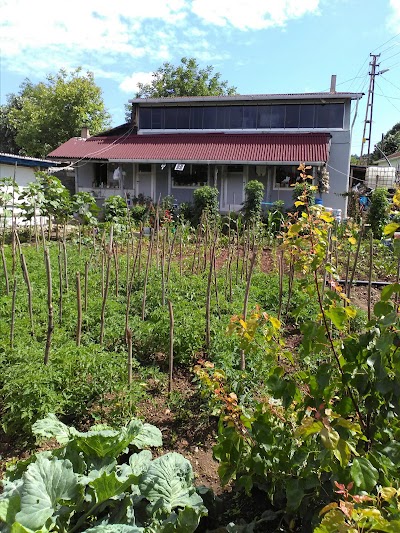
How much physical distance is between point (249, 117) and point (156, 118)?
482 cm

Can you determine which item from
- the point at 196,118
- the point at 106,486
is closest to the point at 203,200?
the point at 196,118

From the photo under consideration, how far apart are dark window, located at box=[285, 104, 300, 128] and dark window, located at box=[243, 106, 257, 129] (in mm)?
1485

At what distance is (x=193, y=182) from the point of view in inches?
853

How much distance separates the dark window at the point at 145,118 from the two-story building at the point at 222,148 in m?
0.05

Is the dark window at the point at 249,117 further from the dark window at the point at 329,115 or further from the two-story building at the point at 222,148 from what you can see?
the dark window at the point at 329,115

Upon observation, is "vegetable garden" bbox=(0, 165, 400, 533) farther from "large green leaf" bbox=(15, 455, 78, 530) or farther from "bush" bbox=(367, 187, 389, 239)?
"bush" bbox=(367, 187, 389, 239)

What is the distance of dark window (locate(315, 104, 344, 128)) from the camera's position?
1945 centimetres

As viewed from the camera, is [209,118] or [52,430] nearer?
[52,430]

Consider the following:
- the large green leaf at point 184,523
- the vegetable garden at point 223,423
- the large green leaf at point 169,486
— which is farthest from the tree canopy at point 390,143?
the large green leaf at point 184,523

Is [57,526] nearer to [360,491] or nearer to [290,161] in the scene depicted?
[360,491]

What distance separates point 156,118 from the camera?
73.9 feet

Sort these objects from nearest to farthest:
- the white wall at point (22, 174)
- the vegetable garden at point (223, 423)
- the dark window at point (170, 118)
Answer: the vegetable garden at point (223, 423), the white wall at point (22, 174), the dark window at point (170, 118)

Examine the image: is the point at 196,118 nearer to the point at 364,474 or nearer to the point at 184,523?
the point at 184,523

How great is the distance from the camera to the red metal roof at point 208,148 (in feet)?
61.9
